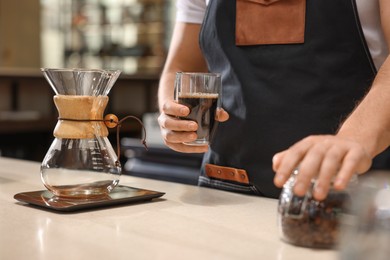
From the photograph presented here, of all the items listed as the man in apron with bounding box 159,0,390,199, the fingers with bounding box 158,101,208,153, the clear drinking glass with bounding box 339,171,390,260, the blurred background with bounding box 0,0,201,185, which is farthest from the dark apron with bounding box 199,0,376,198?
the blurred background with bounding box 0,0,201,185

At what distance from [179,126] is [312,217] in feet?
1.86

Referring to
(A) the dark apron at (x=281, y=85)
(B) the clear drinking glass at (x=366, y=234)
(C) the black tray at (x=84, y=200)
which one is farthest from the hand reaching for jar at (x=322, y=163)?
(A) the dark apron at (x=281, y=85)

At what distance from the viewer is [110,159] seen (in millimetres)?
1333

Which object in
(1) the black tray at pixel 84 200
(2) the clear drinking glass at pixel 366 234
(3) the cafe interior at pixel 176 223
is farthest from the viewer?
(1) the black tray at pixel 84 200

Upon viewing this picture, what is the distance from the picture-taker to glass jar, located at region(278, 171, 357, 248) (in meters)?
0.95

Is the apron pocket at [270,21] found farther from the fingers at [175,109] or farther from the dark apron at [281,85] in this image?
the fingers at [175,109]

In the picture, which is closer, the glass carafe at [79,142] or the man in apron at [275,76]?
the glass carafe at [79,142]

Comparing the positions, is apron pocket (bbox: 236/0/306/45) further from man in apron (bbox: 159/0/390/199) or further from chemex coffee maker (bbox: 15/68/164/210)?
chemex coffee maker (bbox: 15/68/164/210)

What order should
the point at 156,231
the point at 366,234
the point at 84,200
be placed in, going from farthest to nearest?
1. the point at 84,200
2. the point at 156,231
3. the point at 366,234

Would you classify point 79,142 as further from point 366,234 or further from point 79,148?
point 366,234

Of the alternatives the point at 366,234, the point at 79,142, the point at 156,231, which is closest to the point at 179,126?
the point at 79,142

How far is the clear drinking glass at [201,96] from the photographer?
1438 mm

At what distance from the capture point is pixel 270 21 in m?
1.69

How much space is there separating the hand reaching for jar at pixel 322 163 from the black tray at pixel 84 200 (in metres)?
0.43
